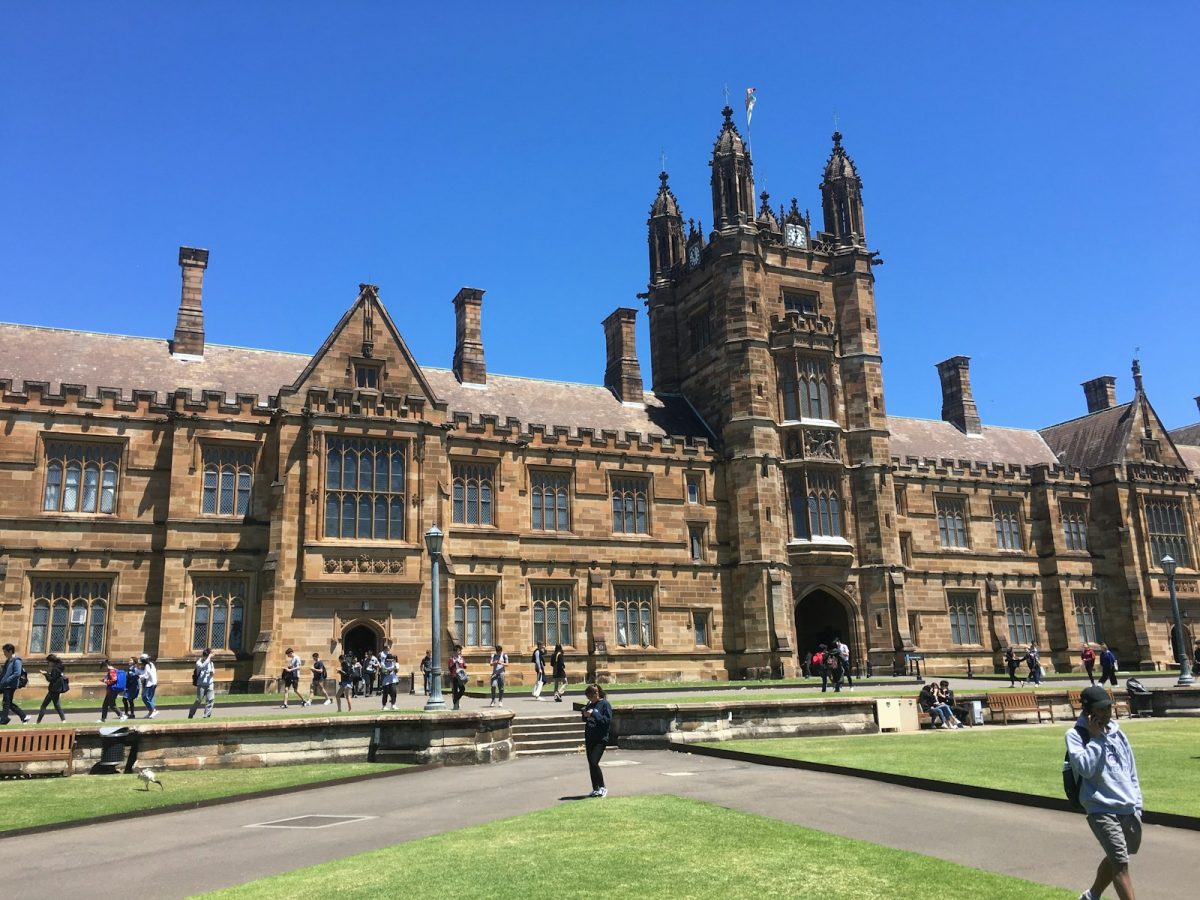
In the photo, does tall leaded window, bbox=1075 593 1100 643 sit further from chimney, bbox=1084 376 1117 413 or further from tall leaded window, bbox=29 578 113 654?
tall leaded window, bbox=29 578 113 654

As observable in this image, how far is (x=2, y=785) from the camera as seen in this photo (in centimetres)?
1475

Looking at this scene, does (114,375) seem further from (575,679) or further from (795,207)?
(795,207)

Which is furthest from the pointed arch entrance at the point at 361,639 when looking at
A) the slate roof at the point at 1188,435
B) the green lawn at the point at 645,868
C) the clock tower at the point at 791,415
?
the slate roof at the point at 1188,435

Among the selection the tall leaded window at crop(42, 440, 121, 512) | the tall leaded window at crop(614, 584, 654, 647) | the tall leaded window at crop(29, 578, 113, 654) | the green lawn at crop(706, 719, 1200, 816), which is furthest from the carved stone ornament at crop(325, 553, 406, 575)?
the green lawn at crop(706, 719, 1200, 816)

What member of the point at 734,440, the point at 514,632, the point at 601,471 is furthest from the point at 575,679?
the point at 734,440

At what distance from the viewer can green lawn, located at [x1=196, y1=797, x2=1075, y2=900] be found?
24.5ft

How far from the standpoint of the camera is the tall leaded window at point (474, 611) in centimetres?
3481

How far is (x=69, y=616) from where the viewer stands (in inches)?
1187

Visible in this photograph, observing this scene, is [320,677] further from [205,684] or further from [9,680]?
[9,680]

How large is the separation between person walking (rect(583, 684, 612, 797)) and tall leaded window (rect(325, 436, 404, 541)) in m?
21.4

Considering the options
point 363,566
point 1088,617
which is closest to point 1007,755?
point 363,566

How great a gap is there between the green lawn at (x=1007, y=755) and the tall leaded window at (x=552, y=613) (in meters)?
18.2

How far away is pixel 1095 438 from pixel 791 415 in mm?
21985

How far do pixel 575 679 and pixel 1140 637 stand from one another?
30906 millimetres
